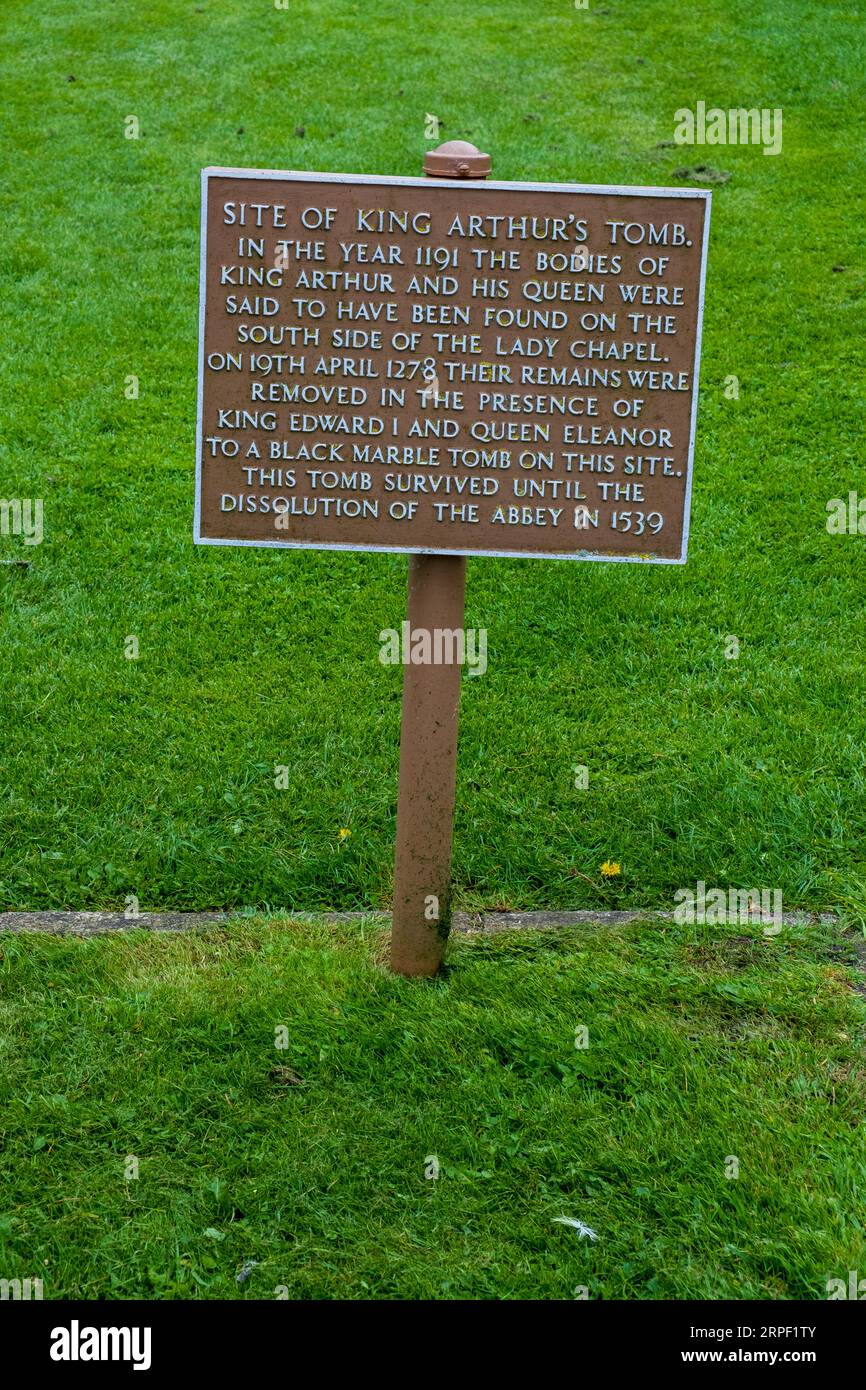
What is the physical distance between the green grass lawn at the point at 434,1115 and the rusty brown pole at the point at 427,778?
161mm

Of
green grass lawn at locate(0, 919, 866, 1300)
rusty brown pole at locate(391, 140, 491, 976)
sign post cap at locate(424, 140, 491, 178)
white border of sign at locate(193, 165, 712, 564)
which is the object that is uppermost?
sign post cap at locate(424, 140, 491, 178)

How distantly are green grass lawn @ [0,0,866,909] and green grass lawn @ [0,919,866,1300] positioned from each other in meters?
0.53

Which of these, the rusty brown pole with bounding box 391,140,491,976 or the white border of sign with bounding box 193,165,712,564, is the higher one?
the white border of sign with bounding box 193,165,712,564

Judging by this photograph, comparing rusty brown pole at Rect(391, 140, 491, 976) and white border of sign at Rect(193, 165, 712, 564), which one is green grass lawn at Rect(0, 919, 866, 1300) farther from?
white border of sign at Rect(193, 165, 712, 564)

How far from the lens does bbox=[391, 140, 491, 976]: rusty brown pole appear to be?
4617 millimetres

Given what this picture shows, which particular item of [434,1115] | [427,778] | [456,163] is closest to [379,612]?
[427,778]

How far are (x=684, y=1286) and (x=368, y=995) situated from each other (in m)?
1.47

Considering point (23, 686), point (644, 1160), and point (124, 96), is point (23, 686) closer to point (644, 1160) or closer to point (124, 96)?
point (644, 1160)

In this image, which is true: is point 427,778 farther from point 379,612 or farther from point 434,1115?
point 379,612

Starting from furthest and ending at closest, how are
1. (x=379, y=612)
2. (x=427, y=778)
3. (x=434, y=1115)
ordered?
(x=379, y=612), (x=427, y=778), (x=434, y=1115)

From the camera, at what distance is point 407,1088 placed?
14.4 feet

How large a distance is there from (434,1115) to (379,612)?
11.0 feet

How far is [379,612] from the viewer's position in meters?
7.16

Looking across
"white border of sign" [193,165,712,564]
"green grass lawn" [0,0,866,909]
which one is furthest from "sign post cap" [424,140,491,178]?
"green grass lawn" [0,0,866,909]
